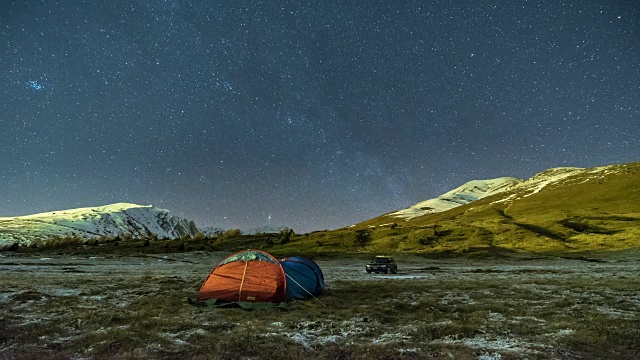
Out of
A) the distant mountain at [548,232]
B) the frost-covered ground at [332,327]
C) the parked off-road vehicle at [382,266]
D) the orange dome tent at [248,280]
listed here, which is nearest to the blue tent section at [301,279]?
the orange dome tent at [248,280]

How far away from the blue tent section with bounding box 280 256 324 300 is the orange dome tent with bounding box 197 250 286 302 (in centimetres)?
71

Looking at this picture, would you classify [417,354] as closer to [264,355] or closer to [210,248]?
[264,355]

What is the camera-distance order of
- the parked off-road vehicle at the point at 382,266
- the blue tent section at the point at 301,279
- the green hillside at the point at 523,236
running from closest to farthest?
1. the blue tent section at the point at 301,279
2. the parked off-road vehicle at the point at 382,266
3. the green hillside at the point at 523,236

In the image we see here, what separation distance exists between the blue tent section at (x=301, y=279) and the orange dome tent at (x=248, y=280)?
0.71m

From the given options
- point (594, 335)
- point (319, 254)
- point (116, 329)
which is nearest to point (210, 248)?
point (319, 254)

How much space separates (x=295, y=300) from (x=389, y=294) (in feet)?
18.0

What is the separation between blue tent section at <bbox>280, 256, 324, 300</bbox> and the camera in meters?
17.1

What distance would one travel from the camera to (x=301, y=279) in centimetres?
1811

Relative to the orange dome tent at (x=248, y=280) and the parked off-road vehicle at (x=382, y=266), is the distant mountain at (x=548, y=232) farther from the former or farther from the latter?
the orange dome tent at (x=248, y=280)

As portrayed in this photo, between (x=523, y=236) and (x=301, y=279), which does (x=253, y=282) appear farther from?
(x=523, y=236)

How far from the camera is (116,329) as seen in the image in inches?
441

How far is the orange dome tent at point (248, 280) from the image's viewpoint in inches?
631

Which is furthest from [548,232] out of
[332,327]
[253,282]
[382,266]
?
[332,327]

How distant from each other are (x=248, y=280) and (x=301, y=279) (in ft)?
9.32
